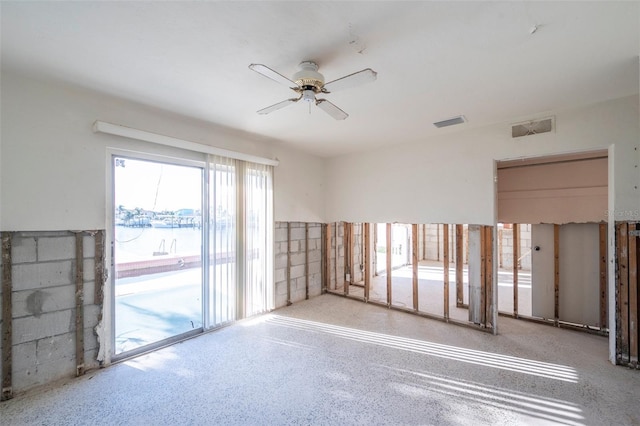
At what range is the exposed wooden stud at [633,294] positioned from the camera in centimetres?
271

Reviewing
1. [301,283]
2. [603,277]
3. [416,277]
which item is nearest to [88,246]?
[301,283]

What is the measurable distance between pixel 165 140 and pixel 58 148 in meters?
0.93

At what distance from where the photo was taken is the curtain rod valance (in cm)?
272

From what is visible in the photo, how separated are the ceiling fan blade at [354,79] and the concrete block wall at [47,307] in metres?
2.77

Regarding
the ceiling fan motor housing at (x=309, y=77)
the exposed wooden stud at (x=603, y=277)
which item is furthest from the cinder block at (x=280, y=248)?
the exposed wooden stud at (x=603, y=277)

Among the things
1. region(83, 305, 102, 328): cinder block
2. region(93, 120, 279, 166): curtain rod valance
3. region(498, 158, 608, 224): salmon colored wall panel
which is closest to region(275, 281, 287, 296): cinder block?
region(93, 120, 279, 166): curtain rod valance

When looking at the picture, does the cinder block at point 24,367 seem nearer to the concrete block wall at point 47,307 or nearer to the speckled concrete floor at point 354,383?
the concrete block wall at point 47,307

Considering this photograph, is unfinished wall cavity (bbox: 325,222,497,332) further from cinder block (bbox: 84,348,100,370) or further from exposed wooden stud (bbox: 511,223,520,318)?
cinder block (bbox: 84,348,100,370)

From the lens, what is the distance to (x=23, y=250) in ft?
7.78

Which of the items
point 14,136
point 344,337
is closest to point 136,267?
point 14,136

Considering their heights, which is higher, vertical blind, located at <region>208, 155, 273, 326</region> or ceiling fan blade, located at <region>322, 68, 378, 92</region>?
ceiling fan blade, located at <region>322, 68, 378, 92</region>

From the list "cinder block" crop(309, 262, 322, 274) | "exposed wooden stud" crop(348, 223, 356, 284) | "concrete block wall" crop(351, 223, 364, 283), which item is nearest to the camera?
"cinder block" crop(309, 262, 322, 274)

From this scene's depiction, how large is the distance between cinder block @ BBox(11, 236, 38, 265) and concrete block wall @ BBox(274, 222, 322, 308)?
2831mm

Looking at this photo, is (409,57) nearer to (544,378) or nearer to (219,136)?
(219,136)
